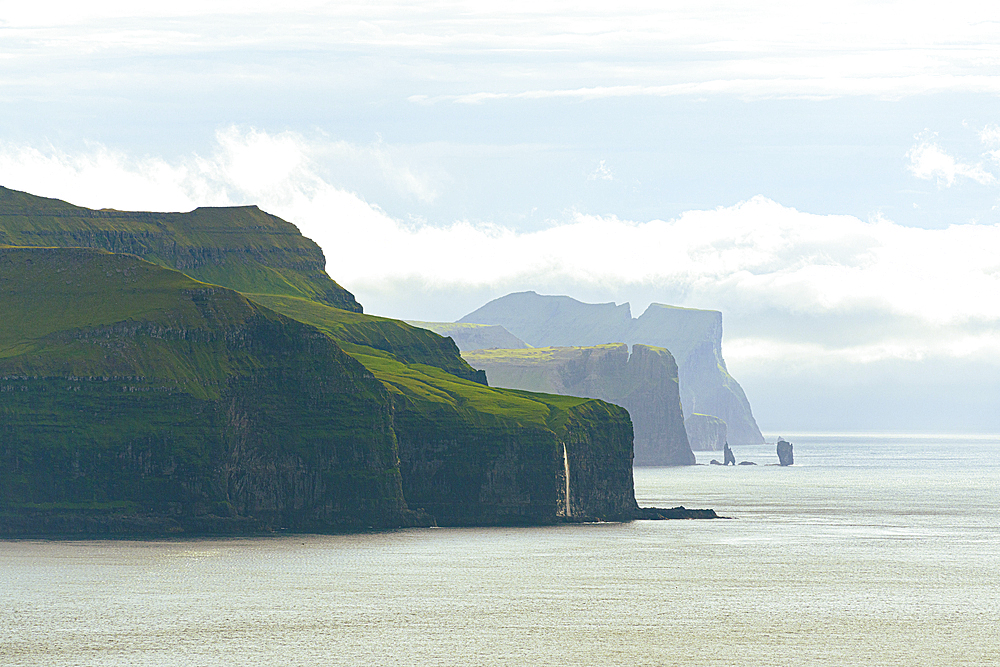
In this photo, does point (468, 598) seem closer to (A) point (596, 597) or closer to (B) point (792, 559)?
(A) point (596, 597)

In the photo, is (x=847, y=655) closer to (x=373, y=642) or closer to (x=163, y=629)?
(x=373, y=642)

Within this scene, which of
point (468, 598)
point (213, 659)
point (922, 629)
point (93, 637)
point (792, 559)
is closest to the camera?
point (213, 659)

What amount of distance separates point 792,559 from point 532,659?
86062 millimetres

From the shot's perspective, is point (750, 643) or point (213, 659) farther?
point (750, 643)

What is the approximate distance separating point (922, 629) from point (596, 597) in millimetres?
33890

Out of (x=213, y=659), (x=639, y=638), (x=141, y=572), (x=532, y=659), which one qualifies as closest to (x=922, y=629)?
(x=639, y=638)

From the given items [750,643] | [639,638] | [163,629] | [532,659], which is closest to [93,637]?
[163,629]

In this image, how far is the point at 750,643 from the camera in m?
128

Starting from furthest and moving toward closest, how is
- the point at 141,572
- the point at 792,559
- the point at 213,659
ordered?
the point at 792,559, the point at 141,572, the point at 213,659

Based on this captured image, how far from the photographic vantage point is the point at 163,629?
131 metres

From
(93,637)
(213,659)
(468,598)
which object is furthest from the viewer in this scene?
(468,598)

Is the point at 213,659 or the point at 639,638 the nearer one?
the point at 213,659

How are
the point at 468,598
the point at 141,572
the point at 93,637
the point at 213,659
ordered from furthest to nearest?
the point at 141,572 < the point at 468,598 < the point at 93,637 < the point at 213,659

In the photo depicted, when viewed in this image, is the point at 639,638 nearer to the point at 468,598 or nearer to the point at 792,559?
the point at 468,598
